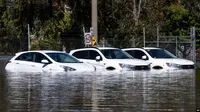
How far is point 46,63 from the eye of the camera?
1061 inches

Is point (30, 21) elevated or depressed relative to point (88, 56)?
elevated

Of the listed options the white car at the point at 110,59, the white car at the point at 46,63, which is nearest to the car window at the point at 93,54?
the white car at the point at 110,59

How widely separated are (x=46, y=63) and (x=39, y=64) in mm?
329

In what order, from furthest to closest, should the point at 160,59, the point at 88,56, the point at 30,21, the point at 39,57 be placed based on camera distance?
the point at 30,21, the point at 160,59, the point at 88,56, the point at 39,57

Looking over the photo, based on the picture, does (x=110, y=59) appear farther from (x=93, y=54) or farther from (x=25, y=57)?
(x=25, y=57)

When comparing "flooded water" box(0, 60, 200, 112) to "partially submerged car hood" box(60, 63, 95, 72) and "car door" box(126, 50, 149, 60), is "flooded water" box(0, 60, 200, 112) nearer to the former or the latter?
"partially submerged car hood" box(60, 63, 95, 72)

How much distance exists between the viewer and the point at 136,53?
33.1m

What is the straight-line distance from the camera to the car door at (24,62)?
27.2 meters

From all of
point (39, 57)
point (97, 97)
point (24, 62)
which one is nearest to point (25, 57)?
point (24, 62)

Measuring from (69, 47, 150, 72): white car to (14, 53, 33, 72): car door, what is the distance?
3361 millimetres

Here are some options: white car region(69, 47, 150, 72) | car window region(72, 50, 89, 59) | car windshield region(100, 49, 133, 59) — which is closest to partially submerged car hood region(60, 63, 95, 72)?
white car region(69, 47, 150, 72)

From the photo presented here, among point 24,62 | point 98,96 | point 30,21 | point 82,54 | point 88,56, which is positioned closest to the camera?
point 98,96

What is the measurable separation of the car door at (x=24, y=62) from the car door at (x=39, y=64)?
0.64 ft

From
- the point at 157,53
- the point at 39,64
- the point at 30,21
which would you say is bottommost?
the point at 39,64
